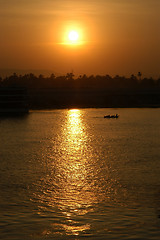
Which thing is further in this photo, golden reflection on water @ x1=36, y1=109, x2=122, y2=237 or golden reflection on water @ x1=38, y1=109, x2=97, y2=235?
golden reflection on water @ x1=36, y1=109, x2=122, y2=237

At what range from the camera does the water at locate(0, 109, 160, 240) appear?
24.0 m

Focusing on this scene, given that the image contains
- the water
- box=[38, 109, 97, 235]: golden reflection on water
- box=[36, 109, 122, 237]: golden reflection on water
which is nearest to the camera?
the water

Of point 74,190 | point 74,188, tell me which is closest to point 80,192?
point 74,190

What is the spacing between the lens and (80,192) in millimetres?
33500

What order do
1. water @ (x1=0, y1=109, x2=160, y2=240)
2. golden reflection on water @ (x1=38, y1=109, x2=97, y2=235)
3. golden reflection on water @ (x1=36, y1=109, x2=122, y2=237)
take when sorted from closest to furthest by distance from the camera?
1. water @ (x1=0, y1=109, x2=160, y2=240)
2. golden reflection on water @ (x1=38, y1=109, x2=97, y2=235)
3. golden reflection on water @ (x1=36, y1=109, x2=122, y2=237)

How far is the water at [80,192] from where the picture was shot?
2402 cm

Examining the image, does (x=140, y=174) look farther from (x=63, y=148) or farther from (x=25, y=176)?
(x=63, y=148)

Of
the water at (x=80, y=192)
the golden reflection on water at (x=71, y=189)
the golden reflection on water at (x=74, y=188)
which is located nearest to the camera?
the water at (x=80, y=192)

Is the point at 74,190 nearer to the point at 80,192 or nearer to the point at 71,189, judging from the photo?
the point at 71,189

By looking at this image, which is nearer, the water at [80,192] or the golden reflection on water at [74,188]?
the water at [80,192]

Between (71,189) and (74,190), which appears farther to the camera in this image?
(71,189)

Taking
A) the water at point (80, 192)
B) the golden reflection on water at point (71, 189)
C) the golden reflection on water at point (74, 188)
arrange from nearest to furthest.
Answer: the water at point (80, 192) < the golden reflection on water at point (71, 189) < the golden reflection on water at point (74, 188)

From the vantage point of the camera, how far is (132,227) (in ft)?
79.2

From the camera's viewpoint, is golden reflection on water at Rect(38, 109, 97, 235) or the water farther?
golden reflection on water at Rect(38, 109, 97, 235)
